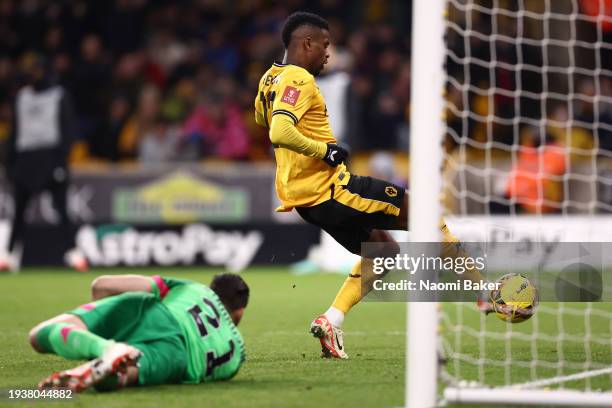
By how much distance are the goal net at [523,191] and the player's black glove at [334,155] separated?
0.61m

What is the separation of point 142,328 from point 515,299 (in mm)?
2341

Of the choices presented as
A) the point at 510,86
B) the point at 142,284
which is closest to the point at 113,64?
the point at 510,86

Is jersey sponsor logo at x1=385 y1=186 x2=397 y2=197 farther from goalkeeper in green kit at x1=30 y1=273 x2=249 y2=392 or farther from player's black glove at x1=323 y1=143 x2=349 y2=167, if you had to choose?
goalkeeper in green kit at x1=30 y1=273 x2=249 y2=392

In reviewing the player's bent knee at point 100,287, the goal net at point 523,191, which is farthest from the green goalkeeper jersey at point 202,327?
the goal net at point 523,191

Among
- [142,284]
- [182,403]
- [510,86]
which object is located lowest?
[182,403]

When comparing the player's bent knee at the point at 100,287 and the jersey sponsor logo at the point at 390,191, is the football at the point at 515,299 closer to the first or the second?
the jersey sponsor logo at the point at 390,191

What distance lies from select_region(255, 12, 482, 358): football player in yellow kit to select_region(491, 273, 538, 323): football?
0.40 m

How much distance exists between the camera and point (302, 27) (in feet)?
21.1

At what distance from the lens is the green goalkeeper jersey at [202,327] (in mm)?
5020

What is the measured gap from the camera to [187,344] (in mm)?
5000

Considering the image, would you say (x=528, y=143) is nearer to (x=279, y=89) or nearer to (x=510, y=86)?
(x=510, y=86)

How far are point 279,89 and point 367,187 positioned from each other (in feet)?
2.49

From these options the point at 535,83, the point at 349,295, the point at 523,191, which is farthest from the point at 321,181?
the point at 535,83

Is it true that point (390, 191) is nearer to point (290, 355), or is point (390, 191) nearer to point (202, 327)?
point (290, 355)
